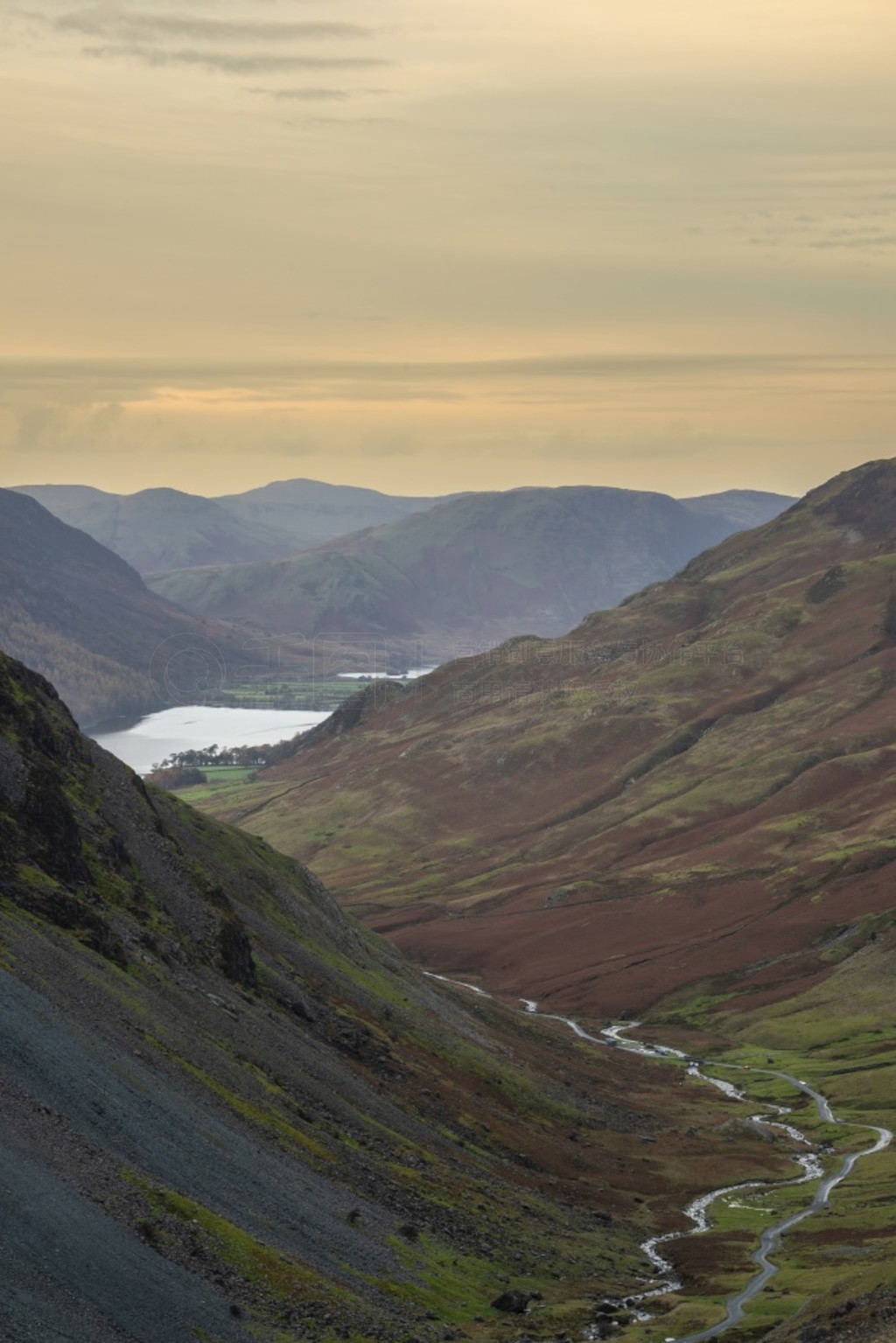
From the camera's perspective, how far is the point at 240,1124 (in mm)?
98688

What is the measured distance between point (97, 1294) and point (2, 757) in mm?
66016

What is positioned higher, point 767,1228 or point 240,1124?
point 240,1124

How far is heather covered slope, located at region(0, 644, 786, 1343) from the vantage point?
72688 mm

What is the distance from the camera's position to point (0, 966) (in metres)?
91.9

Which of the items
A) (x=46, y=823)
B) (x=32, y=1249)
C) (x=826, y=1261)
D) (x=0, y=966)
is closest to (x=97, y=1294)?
(x=32, y=1249)

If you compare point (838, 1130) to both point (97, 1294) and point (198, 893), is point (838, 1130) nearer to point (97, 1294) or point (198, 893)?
point (198, 893)

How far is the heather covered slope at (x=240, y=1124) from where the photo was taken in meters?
72.7

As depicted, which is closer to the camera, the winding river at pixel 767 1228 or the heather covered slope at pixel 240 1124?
the heather covered slope at pixel 240 1124

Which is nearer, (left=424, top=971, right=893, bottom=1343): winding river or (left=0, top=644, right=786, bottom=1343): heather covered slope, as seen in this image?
(left=0, top=644, right=786, bottom=1343): heather covered slope

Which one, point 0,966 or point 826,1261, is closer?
point 0,966

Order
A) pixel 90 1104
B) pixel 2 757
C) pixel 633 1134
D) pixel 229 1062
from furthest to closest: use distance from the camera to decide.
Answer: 1. pixel 633 1134
2. pixel 2 757
3. pixel 229 1062
4. pixel 90 1104

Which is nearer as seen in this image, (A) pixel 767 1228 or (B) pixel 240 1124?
(B) pixel 240 1124

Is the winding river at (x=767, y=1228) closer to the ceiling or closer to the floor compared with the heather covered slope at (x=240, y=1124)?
closer to the floor

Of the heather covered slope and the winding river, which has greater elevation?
the heather covered slope
